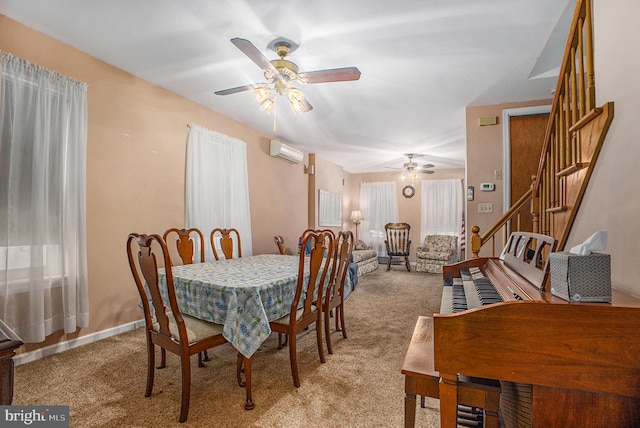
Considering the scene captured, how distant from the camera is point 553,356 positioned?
0.85m

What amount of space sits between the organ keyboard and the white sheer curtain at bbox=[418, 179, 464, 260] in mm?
6770

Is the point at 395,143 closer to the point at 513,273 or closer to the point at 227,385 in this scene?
the point at 513,273

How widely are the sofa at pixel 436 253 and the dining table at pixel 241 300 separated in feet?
16.6

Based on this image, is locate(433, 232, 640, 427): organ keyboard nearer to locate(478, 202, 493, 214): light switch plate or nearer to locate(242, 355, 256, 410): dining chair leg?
locate(242, 355, 256, 410): dining chair leg

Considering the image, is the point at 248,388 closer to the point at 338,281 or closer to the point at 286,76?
the point at 338,281

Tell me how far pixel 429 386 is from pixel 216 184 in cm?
336

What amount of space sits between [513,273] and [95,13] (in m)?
3.06

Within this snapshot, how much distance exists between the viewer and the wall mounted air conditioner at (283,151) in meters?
4.96

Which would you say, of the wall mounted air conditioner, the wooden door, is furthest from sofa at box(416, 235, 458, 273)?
the wall mounted air conditioner

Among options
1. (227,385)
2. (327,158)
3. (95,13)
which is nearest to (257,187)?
(327,158)

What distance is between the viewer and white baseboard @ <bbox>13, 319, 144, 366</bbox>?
224cm

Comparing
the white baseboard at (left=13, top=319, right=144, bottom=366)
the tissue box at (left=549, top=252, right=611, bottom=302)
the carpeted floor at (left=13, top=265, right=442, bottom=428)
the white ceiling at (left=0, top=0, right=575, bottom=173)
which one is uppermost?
the white ceiling at (left=0, top=0, right=575, bottom=173)

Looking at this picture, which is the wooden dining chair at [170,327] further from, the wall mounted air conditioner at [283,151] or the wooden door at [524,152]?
the wooden door at [524,152]

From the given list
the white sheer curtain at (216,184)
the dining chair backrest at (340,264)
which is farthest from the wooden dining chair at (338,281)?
the white sheer curtain at (216,184)
